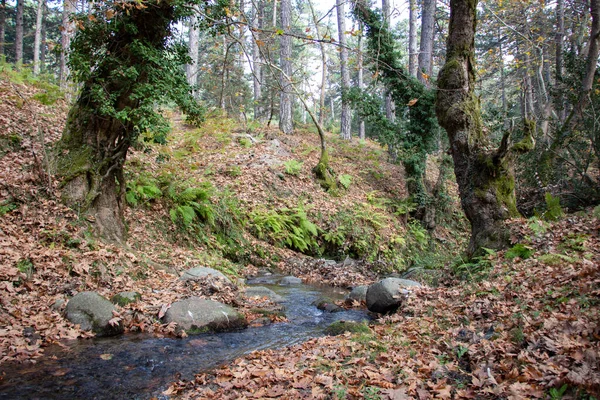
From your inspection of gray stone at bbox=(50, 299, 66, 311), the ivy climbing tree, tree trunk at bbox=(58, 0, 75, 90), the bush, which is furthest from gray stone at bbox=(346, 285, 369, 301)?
the ivy climbing tree

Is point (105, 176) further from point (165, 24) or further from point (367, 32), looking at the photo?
point (367, 32)

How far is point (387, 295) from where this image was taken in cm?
748

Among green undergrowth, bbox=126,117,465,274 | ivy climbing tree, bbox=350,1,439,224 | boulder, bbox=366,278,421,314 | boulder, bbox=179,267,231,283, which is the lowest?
boulder, bbox=366,278,421,314

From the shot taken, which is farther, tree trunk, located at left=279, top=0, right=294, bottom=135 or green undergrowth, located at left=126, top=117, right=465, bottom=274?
tree trunk, located at left=279, top=0, right=294, bottom=135

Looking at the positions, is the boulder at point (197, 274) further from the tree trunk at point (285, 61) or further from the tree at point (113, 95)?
the tree trunk at point (285, 61)

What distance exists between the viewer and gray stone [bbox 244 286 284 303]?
8250 millimetres

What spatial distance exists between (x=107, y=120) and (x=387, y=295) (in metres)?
6.58

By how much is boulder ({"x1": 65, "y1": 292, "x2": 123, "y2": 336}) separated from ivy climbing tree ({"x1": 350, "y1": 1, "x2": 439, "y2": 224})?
12.4 m

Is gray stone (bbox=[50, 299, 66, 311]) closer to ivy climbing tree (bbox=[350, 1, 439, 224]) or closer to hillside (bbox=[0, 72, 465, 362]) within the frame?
hillside (bbox=[0, 72, 465, 362])

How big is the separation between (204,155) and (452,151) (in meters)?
9.25

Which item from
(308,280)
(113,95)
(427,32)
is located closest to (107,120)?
(113,95)

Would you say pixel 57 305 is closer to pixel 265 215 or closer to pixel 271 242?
pixel 271 242

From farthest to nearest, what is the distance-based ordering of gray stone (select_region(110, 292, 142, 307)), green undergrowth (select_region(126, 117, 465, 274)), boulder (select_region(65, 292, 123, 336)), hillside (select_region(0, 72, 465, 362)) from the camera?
1. green undergrowth (select_region(126, 117, 465, 274))
2. gray stone (select_region(110, 292, 142, 307))
3. hillside (select_region(0, 72, 465, 362))
4. boulder (select_region(65, 292, 123, 336))

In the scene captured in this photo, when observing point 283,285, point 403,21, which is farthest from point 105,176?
point 403,21
